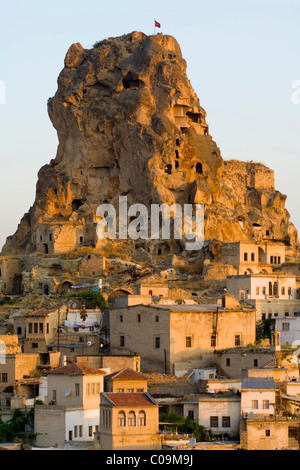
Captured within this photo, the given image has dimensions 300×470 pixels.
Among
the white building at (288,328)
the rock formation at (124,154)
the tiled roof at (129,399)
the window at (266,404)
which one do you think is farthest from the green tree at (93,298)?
the tiled roof at (129,399)

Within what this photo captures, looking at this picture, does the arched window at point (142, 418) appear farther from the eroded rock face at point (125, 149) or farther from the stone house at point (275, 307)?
the eroded rock face at point (125, 149)

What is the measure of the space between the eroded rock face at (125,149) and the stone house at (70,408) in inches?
1509

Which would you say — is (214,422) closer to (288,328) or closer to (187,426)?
(187,426)

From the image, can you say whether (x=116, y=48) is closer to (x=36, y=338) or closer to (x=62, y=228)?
(x=62, y=228)

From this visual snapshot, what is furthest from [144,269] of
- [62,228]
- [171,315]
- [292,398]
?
[292,398]

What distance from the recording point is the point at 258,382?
57875 mm

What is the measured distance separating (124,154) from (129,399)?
48.7m

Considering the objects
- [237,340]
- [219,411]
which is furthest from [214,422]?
[237,340]

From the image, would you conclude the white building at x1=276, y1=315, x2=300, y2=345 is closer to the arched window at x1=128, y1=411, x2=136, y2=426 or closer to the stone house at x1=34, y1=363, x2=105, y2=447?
the stone house at x1=34, y1=363, x2=105, y2=447

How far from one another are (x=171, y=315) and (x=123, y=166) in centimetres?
3408

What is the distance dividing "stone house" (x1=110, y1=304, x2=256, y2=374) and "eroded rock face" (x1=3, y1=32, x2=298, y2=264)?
87.1ft

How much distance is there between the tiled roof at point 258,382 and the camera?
Answer: 5734 centimetres

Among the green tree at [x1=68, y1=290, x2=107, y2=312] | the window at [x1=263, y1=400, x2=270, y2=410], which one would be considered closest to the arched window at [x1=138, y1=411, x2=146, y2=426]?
the window at [x1=263, y1=400, x2=270, y2=410]
